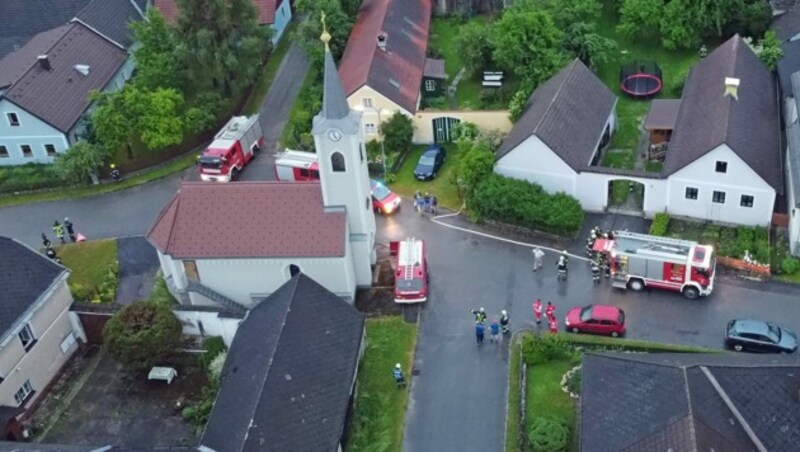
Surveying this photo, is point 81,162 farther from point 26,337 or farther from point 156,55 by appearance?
point 26,337

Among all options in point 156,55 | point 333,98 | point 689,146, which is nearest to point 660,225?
point 689,146

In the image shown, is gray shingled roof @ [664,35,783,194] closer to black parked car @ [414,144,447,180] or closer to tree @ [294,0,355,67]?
black parked car @ [414,144,447,180]

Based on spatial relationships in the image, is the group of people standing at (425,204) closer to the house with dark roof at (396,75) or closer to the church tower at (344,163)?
the church tower at (344,163)

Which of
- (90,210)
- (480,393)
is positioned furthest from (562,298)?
(90,210)

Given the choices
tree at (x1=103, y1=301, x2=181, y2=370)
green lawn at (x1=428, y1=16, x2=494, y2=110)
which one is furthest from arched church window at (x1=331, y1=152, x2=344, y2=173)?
green lawn at (x1=428, y1=16, x2=494, y2=110)

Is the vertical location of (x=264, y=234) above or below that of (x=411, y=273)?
above

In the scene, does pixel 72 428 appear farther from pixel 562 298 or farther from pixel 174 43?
pixel 174 43
